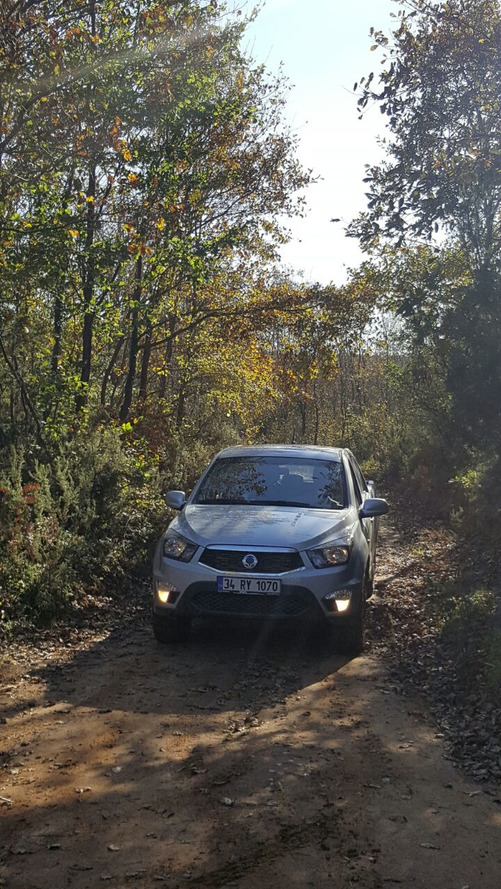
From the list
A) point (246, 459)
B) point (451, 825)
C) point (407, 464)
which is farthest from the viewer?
point (407, 464)

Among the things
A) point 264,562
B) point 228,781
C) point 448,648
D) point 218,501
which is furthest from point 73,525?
point 228,781

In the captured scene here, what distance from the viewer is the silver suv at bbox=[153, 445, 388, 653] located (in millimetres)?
6520

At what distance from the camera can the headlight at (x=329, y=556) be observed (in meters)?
6.66

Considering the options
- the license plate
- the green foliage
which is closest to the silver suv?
the license plate

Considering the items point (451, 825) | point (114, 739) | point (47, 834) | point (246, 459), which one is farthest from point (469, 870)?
point (246, 459)

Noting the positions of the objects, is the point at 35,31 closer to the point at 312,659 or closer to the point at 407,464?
the point at 312,659

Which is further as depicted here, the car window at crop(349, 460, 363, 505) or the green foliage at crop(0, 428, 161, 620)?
the car window at crop(349, 460, 363, 505)

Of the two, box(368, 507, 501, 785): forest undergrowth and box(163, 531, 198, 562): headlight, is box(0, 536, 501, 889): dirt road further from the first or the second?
box(163, 531, 198, 562): headlight

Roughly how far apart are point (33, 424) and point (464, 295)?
→ 7.01m

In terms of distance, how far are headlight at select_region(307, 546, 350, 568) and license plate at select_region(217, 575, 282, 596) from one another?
415mm

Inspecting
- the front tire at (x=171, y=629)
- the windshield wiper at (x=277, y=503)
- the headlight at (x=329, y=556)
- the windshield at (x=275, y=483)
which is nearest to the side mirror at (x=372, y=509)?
the windshield at (x=275, y=483)

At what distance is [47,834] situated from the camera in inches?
140

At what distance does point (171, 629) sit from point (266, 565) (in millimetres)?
1136

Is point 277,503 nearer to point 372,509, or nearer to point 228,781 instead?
point 372,509
